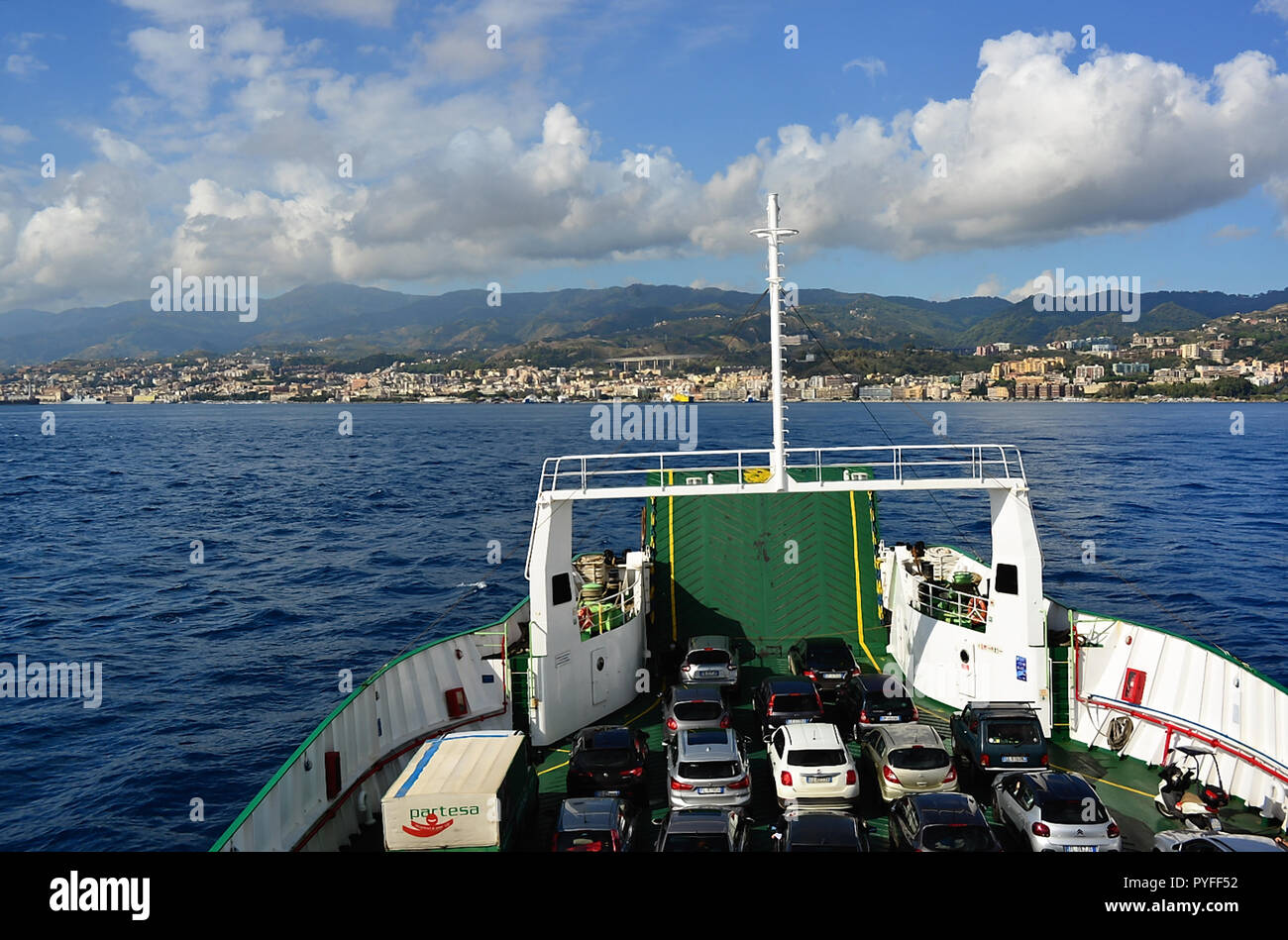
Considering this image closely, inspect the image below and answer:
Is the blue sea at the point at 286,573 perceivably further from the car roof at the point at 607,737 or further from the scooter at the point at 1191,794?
the scooter at the point at 1191,794

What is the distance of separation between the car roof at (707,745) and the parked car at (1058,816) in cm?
397

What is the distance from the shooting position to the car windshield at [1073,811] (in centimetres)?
1147

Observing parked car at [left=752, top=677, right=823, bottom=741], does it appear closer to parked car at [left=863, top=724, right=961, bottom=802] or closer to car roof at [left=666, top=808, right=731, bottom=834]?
parked car at [left=863, top=724, right=961, bottom=802]

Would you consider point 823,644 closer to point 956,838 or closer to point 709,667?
point 709,667

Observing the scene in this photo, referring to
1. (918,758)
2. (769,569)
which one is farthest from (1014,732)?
(769,569)

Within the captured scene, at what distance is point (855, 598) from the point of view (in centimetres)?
2234

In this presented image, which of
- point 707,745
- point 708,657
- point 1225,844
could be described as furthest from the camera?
point 708,657

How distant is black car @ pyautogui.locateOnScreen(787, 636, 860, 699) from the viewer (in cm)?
1880

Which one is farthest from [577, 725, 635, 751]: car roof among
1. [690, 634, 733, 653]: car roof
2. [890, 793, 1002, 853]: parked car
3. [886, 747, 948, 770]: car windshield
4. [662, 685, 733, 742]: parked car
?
[690, 634, 733, 653]: car roof

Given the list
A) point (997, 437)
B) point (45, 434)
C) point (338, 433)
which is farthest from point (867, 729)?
point (45, 434)

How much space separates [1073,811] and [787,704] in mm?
5606

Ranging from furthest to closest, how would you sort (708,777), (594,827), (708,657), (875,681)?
(708,657) → (875,681) → (708,777) → (594,827)

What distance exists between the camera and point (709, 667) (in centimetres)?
1875
